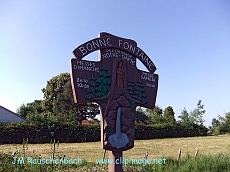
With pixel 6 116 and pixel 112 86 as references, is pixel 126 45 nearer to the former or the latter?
pixel 112 86

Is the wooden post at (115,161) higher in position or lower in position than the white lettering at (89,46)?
lower

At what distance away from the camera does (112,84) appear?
21.1 ft

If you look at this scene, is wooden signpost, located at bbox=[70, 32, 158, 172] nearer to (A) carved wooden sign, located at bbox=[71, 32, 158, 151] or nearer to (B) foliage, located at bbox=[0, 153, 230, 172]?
(A) carved wooden sign, located at bbox=[71, 32, 158, 151]

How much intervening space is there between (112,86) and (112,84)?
5cm

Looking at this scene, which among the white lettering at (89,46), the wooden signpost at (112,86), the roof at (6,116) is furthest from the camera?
the roof at (6,116)

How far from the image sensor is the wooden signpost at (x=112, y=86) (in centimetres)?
612

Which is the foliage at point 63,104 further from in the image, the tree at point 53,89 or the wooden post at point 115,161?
the wooden post at point 115,161

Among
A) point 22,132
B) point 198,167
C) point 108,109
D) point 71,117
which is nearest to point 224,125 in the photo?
point 71,117

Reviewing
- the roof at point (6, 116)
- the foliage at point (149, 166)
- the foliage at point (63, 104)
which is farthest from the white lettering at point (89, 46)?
the roof at point (6, 116)

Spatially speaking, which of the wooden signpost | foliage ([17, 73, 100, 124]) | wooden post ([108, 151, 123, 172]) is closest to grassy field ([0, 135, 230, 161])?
wooden post ([108, 151, 123, 172])

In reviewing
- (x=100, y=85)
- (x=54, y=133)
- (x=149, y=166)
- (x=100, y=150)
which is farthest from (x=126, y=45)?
(x=54, y=133)

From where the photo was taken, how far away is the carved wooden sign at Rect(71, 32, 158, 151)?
612 cm

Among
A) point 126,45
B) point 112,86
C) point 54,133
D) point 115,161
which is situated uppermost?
point 126,45

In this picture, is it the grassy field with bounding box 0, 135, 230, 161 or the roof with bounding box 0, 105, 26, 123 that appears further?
the roof with bounding box 0, 105, 26, 123
